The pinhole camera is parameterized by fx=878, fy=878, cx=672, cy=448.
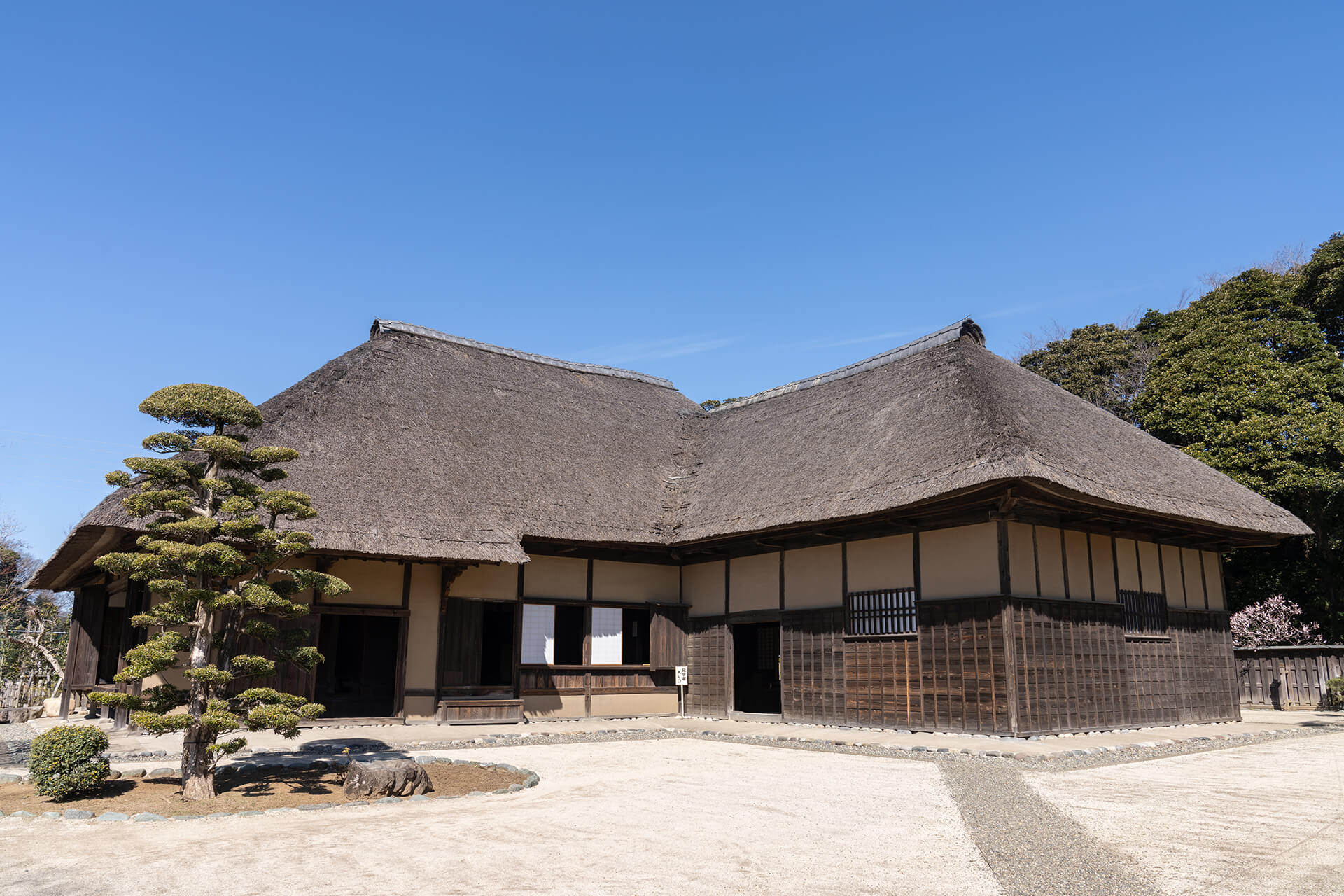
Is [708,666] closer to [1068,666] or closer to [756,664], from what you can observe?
[756,664]

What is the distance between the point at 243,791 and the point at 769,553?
346 inches

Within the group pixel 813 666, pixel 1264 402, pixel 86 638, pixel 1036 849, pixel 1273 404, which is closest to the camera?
pixel 1036 849

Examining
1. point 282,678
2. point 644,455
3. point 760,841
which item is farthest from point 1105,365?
point 760,841

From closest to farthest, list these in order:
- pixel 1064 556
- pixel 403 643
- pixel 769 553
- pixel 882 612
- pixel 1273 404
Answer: pixel 1064 556, pixel 882 612, pixel 403 643, pixel 769 553, pixel 1273 404

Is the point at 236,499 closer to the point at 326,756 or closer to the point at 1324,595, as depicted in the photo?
the point at 326,756

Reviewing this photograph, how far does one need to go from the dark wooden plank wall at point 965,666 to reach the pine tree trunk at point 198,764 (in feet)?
27.0

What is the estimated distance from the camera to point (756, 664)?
17156mm

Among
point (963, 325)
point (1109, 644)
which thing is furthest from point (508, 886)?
point (963, 325)

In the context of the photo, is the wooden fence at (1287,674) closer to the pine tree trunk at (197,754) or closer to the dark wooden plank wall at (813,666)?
the dark wooden plank wall at (813,666)

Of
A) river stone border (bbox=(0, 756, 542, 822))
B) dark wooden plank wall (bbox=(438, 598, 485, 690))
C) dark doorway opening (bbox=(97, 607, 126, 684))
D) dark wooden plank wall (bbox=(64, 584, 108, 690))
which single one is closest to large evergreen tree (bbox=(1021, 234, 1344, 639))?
dark wooden plank wall (bbox=(438, 598, 485, 690))

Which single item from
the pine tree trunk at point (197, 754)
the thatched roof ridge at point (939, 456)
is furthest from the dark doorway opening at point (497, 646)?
the pine tree trunk at point (197, 754)

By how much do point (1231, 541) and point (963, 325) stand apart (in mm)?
5513

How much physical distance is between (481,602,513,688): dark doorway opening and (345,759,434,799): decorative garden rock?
1056 centimetres

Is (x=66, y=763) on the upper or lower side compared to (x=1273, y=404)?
lower
